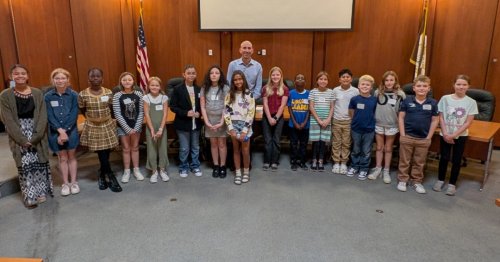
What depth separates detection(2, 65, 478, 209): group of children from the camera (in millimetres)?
3459

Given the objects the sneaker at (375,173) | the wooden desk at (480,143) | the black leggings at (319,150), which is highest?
the wooden desk at (480,143)

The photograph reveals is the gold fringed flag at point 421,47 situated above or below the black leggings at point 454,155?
above

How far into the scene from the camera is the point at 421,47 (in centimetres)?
558

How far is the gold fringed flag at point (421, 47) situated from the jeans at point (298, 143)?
2.73 metres

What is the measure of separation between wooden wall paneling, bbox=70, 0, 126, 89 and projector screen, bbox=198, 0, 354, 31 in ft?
5.63

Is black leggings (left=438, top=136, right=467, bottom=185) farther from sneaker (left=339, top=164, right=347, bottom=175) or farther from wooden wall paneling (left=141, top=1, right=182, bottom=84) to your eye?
Answer: wooden wall paneling (left=141, top=1, right=182, bottom=84)

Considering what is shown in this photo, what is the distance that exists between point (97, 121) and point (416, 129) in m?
3.35

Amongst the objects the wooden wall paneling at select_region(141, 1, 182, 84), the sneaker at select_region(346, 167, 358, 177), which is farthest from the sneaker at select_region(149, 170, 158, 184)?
the wooden wall paneling at select_region(141, 1, 182, 84)

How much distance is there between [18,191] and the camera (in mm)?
3691

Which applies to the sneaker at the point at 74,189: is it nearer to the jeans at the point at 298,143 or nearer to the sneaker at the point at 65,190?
the sneaker at the point at 65,190

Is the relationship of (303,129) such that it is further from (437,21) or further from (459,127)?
(437,21)

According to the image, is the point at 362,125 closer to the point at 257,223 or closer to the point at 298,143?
the point at 298,143

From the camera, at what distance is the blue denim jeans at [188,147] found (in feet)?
13.3

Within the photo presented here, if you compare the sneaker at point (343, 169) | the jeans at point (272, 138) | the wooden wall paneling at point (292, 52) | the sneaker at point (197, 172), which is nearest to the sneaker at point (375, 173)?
the sneaker at point (343, 169)
